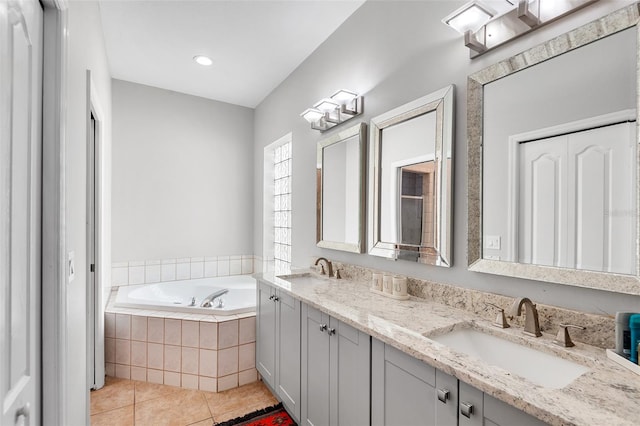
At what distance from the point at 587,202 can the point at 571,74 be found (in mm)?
462

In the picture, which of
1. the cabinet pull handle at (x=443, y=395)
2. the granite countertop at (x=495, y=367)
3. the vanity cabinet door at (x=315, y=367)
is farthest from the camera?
the vanity cabinet door at (x=315, y=367)

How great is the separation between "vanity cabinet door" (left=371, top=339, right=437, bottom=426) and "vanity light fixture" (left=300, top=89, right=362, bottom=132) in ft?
5.07

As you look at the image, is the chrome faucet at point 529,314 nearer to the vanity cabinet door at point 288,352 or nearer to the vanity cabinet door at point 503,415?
the vanity cabinet door at point 503,415

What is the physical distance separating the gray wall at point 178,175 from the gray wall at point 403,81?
1.19 metres

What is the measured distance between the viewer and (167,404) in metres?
2.25

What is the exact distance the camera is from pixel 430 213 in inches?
67.7

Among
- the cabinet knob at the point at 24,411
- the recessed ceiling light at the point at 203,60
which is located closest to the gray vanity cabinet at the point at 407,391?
the cabinet knob at the point at 24,411

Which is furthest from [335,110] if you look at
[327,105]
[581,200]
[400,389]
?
[400,389]

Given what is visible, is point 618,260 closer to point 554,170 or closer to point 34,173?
point 554,170

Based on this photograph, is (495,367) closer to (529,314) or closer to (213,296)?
(529,314)

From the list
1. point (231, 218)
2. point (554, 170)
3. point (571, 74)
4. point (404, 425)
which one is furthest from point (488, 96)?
point (231, 218)

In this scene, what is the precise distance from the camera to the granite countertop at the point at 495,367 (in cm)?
74

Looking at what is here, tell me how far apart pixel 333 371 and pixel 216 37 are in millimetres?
2503

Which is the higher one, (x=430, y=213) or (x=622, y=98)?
(x=622, y=98)
